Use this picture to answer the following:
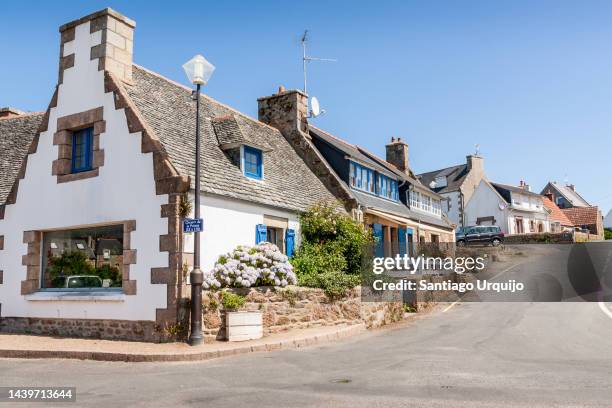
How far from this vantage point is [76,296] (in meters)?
13.3

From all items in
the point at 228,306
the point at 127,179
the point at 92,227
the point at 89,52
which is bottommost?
the point at 228,306

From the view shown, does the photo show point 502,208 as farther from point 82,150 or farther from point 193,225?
point 193,225

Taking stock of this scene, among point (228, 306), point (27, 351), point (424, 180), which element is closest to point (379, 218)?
point (228, 306)

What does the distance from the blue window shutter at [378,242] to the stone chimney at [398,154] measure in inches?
375

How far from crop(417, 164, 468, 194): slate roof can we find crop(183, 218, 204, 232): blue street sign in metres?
47.5

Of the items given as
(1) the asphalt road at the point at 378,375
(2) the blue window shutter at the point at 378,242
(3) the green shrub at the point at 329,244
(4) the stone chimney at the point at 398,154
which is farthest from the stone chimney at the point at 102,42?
(4) the stone chimney at the point at 398,154

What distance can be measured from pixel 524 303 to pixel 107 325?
54.9 ft

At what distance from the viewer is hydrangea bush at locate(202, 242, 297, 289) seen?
1250 cm

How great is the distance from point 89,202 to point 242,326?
5.09m

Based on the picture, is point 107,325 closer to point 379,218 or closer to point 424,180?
point 379,218

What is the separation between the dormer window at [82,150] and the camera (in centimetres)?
1408

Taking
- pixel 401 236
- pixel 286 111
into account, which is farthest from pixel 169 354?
pixel 401 236

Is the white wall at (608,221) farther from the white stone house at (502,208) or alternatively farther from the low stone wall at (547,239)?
the low stone wall at (547,239)

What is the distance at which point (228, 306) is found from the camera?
12016 millimetres
